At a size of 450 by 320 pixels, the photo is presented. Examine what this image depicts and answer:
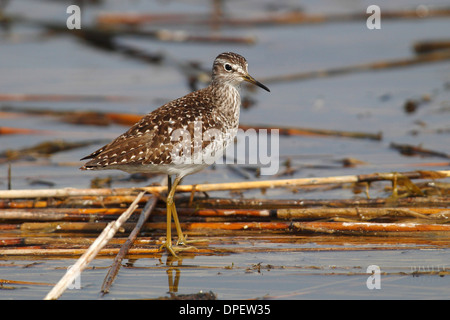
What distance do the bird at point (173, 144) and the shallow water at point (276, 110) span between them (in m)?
0.91

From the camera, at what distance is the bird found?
714 cm

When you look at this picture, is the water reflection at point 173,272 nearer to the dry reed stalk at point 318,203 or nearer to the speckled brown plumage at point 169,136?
the speckled brown plumage at point 169,136

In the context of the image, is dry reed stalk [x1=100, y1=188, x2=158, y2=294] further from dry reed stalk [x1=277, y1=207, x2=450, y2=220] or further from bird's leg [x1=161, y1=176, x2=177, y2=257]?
dry reed stalk [x1=277, y1=207, x2=450, y2=220]

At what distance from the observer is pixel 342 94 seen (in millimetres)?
13445

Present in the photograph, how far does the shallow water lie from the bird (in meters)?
0.91

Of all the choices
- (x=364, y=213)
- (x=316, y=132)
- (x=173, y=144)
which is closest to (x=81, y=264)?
(x=173, y=144)

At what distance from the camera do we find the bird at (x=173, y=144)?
714 cm

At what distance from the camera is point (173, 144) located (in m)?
7.23

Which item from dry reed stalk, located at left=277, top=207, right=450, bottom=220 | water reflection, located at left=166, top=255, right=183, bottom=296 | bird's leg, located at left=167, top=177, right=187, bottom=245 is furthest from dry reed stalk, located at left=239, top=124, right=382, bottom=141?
water reflection, located at left=166, top=255, right=183, bottom=296

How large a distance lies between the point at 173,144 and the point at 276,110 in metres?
5.80

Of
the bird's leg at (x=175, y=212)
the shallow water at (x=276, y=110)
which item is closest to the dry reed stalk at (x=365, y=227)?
the shallow water at (x=276, y=110)

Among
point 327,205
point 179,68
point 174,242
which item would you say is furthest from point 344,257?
point 179,68

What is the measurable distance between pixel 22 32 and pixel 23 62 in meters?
2.21
